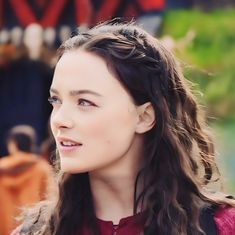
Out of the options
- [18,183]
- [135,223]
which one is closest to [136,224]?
[135,223]

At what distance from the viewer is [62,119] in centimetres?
239

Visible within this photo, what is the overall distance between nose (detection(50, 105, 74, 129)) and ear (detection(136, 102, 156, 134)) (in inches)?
9.5

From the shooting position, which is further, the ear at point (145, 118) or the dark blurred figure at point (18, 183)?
the dark blurred figure at point (18, 183)

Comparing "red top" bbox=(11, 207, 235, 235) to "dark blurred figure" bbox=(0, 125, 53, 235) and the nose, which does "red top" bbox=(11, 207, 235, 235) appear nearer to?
the nose

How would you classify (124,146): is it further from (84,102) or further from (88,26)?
(88,26)

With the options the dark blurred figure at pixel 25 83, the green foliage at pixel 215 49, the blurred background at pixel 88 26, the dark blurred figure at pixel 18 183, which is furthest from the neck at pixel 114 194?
the dark blurred figure at pixel 25 83

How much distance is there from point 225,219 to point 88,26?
707 centimetres

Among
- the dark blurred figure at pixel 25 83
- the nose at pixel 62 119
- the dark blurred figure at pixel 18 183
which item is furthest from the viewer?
the dark blurred figure at pixel 25 83

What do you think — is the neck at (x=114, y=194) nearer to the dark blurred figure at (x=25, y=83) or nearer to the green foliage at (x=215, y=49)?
the green foliage at (x=215, y=49)

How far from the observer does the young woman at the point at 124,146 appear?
240cm

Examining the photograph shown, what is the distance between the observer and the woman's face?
2.39 meters

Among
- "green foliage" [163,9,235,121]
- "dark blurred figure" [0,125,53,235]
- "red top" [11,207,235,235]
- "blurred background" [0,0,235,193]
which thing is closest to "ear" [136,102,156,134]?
"red top" [11,207,235,235]

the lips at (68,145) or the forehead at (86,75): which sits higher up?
the forehead at (86,75)

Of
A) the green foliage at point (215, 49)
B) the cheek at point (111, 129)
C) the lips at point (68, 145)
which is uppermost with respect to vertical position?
the green foliage at point (215, 49)
